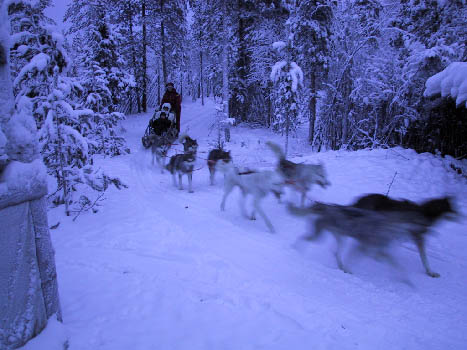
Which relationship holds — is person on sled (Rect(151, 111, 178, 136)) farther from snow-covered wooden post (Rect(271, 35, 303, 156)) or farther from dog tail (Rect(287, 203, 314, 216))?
dog tail (Rect(287, 203, 314, 216))

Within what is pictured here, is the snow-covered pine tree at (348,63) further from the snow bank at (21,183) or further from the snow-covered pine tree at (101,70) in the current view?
the snow bank at (21,183)

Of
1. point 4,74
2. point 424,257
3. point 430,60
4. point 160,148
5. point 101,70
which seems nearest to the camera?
point 4,74

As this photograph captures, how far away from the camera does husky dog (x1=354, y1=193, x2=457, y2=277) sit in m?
2.83

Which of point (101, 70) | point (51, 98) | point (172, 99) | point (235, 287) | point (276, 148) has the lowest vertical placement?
point (235, 287)

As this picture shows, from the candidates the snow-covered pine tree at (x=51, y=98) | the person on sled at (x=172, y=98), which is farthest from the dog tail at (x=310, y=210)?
the person on sled at (x=172, y=98)

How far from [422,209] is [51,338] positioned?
364cm

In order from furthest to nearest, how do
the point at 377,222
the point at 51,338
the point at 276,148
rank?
the point at 276,148
the point at 377,222
the point at 51,338

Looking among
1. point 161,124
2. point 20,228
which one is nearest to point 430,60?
point 20,228

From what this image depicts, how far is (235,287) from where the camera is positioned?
9.21ft

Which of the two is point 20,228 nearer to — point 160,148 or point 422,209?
point 422,209

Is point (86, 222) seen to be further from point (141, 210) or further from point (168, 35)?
point (168, 35)

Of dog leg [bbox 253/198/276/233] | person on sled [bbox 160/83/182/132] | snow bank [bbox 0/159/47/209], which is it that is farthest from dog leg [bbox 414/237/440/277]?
person on sled [bbox 160/83/182/132]

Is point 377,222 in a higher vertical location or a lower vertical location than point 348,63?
lower

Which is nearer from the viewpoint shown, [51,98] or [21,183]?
[21,183]
